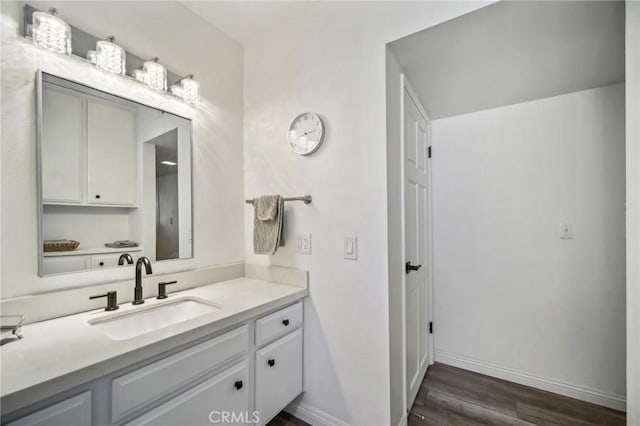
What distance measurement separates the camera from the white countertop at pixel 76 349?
28.3 inches

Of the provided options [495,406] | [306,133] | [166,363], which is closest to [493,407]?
[495,406]

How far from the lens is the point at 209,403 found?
3.70 ft

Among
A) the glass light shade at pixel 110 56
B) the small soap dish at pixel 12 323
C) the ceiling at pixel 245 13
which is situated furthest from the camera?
the ceiling at pixel 245 13

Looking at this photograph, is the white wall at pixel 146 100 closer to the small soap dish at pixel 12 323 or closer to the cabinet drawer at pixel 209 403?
the small soap dish at pixel 12 323

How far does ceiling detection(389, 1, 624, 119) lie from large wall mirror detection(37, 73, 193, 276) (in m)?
1.45

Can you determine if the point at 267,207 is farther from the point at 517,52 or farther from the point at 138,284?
the point at 517,52

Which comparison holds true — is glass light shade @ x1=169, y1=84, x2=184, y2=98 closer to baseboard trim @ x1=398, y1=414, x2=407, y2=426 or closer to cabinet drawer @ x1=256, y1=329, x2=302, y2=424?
cabinet drawer @ x1=256, y1=329, x2=302, y2=424

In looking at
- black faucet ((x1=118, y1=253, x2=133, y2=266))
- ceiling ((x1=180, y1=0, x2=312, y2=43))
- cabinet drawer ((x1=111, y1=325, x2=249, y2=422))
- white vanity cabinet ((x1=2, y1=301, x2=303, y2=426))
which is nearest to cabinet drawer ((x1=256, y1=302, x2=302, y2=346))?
white vanity cabinet ((x1=2, y1=301, x2=303, y2=426))

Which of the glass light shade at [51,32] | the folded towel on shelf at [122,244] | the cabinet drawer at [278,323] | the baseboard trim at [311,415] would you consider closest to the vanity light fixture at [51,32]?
the glass light shade at [51,32]

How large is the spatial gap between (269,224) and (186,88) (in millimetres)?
978

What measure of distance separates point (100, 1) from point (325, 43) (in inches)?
46.0

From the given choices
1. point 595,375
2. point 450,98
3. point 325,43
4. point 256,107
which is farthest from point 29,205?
point 595,375

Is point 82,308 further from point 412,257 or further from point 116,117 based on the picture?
point 412,257

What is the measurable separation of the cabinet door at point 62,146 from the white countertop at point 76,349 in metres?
0.56
